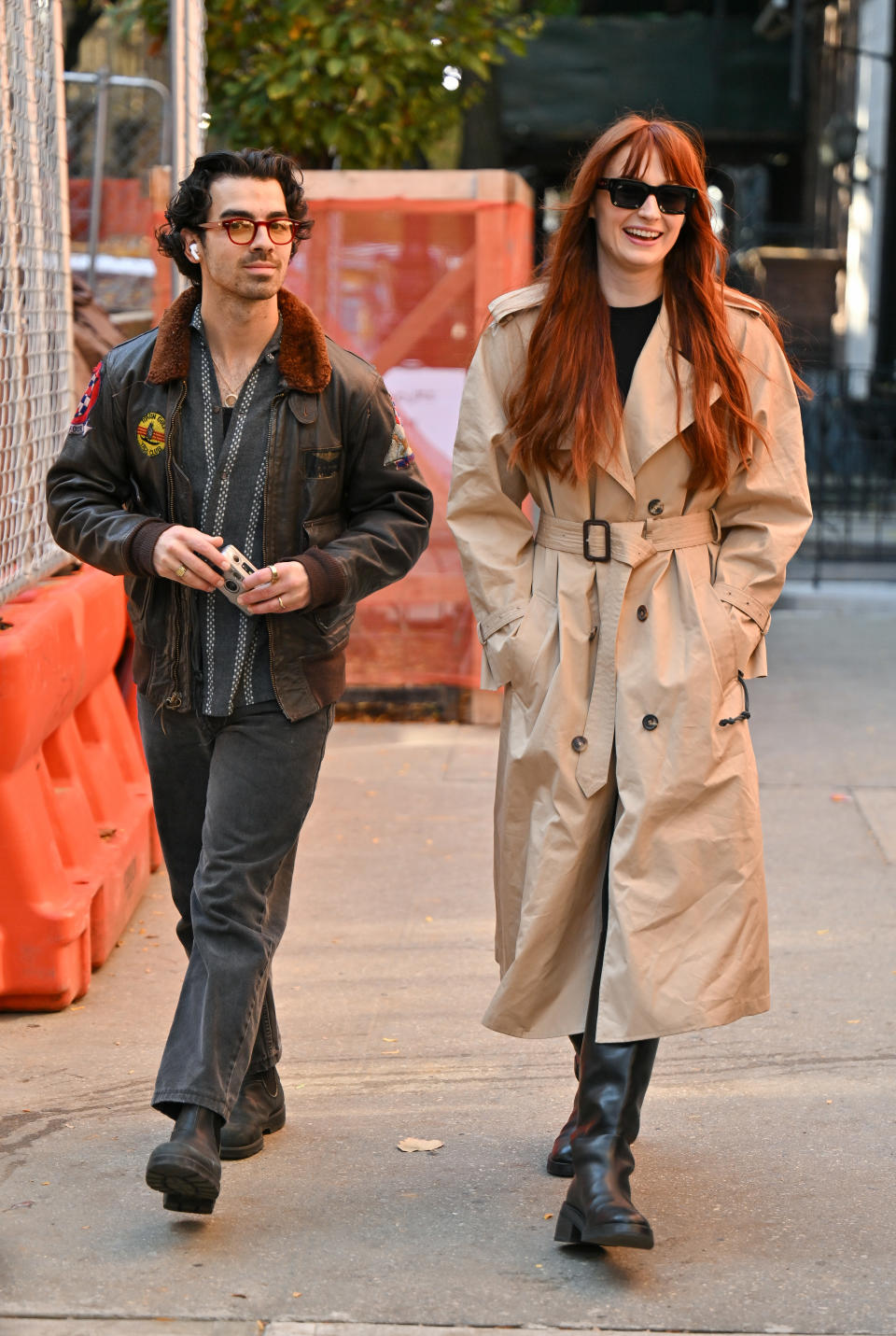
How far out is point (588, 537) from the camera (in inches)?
137

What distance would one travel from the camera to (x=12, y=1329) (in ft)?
9.93

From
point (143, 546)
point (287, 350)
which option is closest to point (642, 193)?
point (287, 350)

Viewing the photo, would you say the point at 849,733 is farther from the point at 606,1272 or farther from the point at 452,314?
the point at 606,1272

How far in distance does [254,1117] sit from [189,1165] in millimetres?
602

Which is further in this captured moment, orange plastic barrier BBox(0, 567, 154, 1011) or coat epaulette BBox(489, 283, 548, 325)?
orange plastic barrier BBox(0, 567, 154, 1011)

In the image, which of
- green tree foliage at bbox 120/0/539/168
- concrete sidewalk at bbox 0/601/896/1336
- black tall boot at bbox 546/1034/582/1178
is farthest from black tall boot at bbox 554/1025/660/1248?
green tree foliage at bbox 120/0/539/168

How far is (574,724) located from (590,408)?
2.05 feet

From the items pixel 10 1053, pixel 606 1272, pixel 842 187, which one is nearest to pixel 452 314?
pixel 10 1053

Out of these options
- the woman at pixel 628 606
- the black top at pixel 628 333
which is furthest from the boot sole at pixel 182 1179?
the black top at pixel 628 333

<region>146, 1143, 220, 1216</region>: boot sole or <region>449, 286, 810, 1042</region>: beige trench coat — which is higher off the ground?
<region>449, 286, 810, 1042</region>: beige trench coat

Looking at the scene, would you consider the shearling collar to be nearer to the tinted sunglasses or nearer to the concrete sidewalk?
the tinted sunglasses

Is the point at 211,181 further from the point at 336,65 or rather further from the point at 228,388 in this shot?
the point at 336,65

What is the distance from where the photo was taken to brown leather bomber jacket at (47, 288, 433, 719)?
3.51 m

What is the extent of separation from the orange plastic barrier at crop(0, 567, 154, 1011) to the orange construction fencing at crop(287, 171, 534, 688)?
255 centimetres
